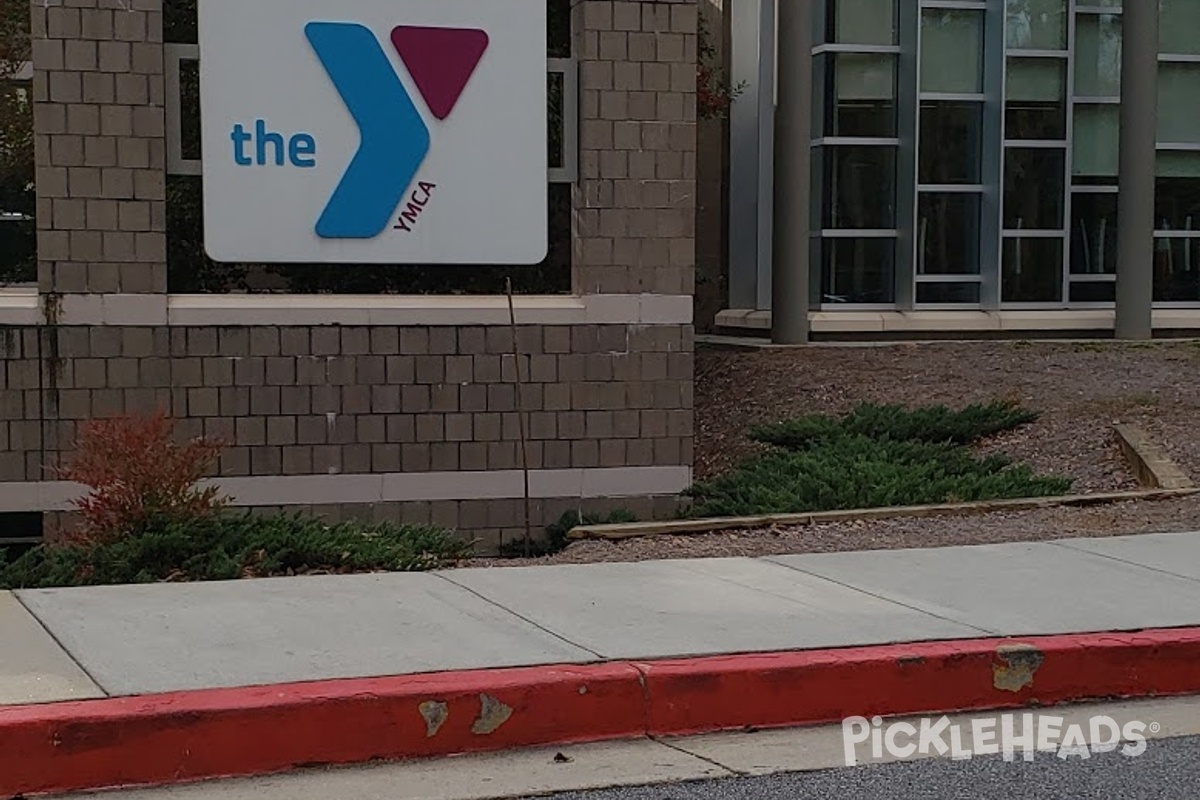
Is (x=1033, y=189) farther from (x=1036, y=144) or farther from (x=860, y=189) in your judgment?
(x=860, y=189)

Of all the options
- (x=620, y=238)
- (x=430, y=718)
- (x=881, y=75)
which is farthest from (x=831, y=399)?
(x=430, y=718)

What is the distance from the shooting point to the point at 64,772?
5512 millimetres

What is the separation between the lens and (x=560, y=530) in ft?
37.3

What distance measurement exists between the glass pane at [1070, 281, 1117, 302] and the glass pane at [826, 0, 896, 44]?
154 inches

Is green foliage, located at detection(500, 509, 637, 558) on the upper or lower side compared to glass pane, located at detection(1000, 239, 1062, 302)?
lower

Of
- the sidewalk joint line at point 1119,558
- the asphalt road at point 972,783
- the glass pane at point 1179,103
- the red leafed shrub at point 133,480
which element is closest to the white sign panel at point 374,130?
the red leafed shrub at point 133,480

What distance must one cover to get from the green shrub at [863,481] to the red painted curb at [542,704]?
401 cm

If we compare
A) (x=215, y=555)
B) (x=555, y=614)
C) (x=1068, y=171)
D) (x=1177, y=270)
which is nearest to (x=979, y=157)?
(x=1068, y=171)

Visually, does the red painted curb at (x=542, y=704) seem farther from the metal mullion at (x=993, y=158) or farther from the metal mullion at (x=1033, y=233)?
the metal mullion at (x=1033, y=233)

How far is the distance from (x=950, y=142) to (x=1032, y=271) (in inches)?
75.9

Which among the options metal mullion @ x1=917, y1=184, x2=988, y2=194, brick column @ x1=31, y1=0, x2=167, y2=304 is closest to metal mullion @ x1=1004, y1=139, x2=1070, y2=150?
metal mullion @ x1=917, y1=184, x2=988, y2=194

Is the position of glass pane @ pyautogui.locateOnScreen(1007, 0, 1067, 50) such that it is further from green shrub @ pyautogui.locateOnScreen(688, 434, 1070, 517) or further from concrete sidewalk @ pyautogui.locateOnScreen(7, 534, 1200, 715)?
concrete sidewalk @ pyautogui.locateOnScreen(7, 534, 1200, 715)

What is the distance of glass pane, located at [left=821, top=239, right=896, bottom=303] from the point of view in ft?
66.2

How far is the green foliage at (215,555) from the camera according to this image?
8758 mm
